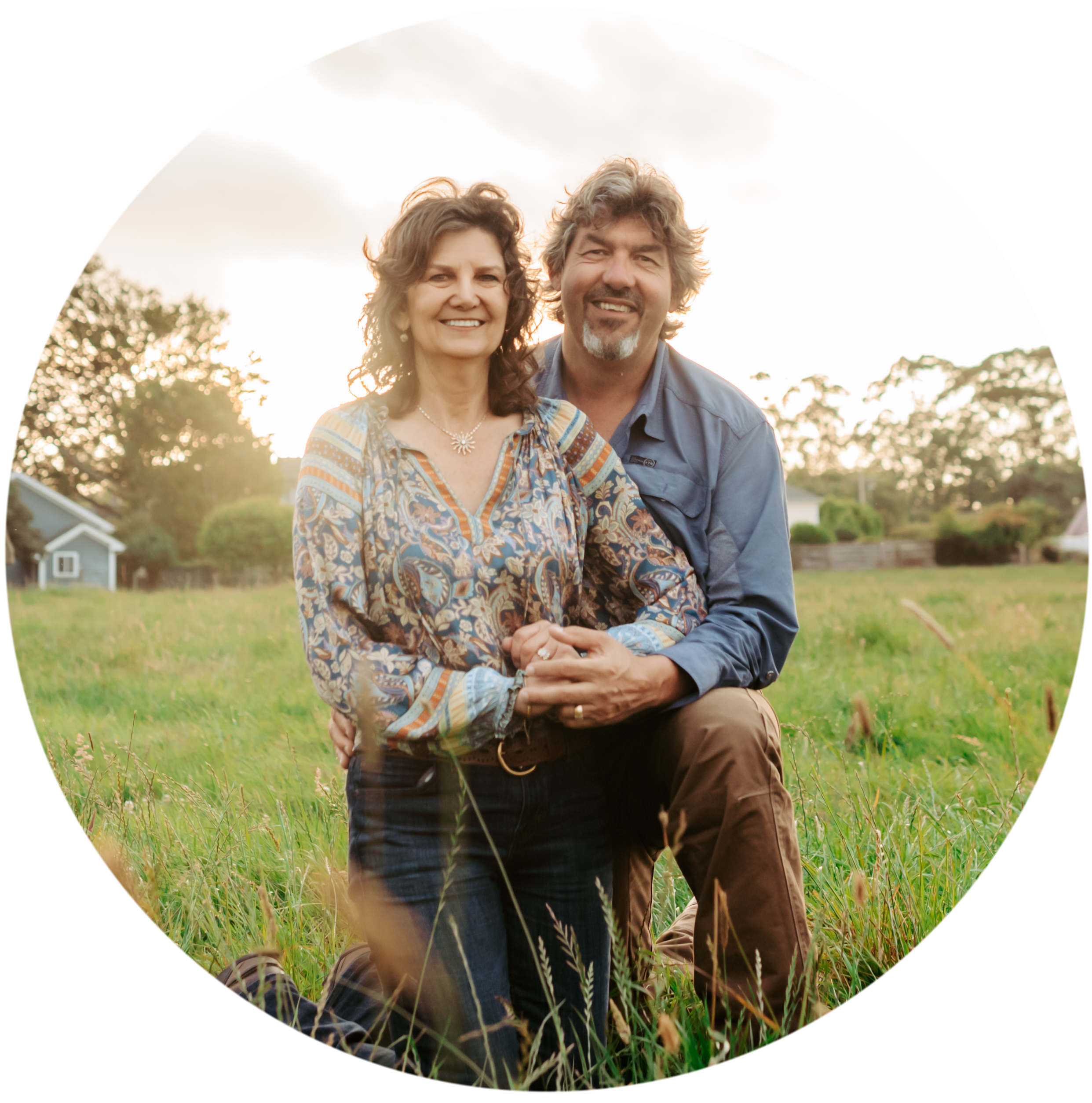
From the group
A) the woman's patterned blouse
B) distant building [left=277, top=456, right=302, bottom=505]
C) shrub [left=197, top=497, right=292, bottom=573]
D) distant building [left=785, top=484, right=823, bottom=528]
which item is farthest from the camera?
distant building [left=785, top=484, right=823, bottom=528]

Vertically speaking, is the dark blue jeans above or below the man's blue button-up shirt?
below

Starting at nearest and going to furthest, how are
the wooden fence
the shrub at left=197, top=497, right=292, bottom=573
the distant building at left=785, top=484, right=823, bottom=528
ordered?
the shrub at left=197, top=497, right=292, bottom=573 < the distant building at left=785, top=484, right=823, bottom=528 < the wooden fence

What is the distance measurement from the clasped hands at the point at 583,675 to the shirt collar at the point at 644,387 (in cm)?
60

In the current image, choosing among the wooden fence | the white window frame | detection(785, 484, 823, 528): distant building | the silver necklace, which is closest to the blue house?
the white window frame

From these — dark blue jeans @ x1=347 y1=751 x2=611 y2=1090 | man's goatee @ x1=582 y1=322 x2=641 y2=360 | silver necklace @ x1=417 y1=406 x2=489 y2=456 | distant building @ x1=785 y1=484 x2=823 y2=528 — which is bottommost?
dark blue jeans @ x1=347 y1=751 x2=611 y2=1090

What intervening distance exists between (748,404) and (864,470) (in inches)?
18.5

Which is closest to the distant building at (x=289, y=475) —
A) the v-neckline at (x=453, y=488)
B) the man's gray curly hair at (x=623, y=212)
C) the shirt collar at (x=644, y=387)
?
the v-neckline at (x=453, y=488)

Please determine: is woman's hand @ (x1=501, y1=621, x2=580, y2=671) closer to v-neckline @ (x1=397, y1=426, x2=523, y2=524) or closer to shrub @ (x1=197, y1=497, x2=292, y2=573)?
v-neckline @ (x1=397, y1=426, x2=523, y2=524)

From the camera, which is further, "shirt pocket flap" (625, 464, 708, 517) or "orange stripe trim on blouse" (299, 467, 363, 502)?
"shirt pocket flap" (625, 464, 708, 517)

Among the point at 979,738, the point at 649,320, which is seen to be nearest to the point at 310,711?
the point at 649,320

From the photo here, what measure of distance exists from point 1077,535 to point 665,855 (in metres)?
1.61

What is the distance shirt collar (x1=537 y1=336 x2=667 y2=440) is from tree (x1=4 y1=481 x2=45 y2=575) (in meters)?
1.49

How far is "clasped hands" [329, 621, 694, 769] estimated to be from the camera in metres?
2.01

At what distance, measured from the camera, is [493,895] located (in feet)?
6.89
